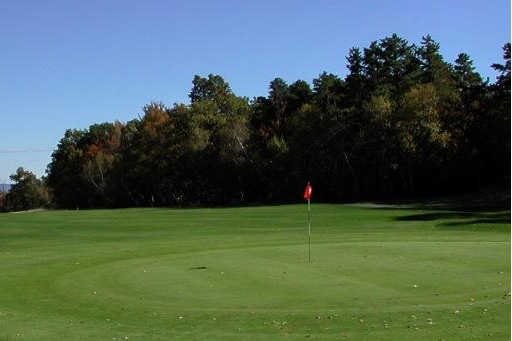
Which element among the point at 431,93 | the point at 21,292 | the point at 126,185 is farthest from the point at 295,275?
the point at 126,185

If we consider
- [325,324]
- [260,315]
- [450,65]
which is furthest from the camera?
[450,65]

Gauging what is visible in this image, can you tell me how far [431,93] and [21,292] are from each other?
52.3 metres

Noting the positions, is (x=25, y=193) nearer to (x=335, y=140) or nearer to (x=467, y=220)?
(x=335, y=140)

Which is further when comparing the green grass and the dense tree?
the dense tree

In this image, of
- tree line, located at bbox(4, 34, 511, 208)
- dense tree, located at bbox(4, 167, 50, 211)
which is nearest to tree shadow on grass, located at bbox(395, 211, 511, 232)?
tree line, located at bbox(4, 34, 511, 208)

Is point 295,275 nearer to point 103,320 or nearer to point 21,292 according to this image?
point 103,320

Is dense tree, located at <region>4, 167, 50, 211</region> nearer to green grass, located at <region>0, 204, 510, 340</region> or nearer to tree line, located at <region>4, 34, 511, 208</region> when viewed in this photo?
tree line, located at <region>4, 34, 511, 208</region>

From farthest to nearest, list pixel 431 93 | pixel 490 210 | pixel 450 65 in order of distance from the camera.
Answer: pixel 450 65, pixel 431 93, pixel 490 210

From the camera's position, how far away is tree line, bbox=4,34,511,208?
62.2 metres

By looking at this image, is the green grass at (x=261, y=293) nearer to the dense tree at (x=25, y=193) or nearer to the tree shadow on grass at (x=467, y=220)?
the tree shadow on grass at (x=467, y=220)

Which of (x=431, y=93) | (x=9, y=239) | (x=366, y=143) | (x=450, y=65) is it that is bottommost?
(x=9, y=239)

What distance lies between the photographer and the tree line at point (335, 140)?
62.2 m

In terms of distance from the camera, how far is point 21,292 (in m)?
14.1

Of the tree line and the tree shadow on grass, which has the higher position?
the tree line
